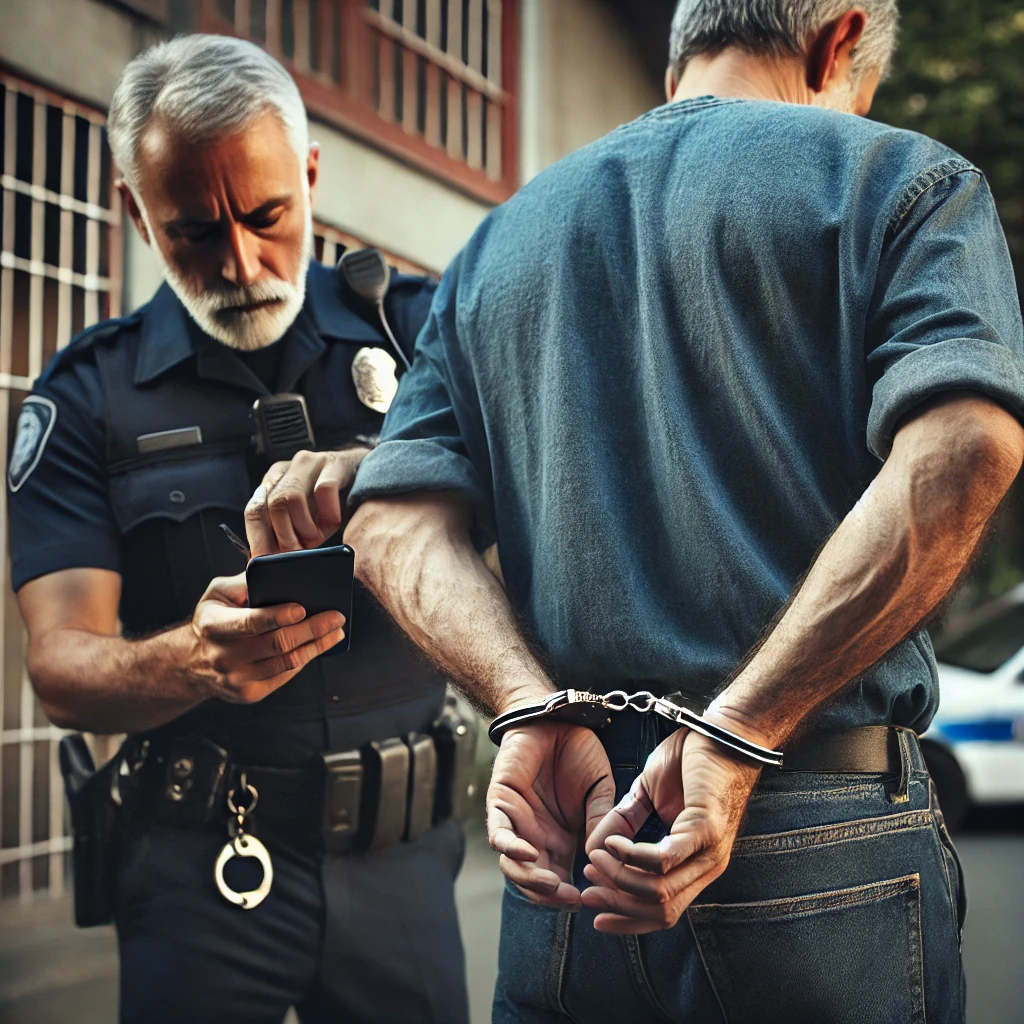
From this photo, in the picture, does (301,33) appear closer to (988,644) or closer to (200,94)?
(200,94)

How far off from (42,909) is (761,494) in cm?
234

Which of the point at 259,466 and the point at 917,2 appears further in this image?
the point at 917,2

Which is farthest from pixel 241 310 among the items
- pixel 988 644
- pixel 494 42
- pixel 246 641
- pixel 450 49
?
pixel 988 644

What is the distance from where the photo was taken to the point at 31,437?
1.68m

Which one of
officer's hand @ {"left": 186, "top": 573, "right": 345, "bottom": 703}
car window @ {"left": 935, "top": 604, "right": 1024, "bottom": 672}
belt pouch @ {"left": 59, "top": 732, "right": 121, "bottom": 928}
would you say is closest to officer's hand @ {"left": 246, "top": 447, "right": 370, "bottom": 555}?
officer's hand @ {"left": 186, "top": 573, "right": 345, "bottom": 703}

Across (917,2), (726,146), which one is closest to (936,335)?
(726,146)

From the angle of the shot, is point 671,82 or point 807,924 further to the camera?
point 671,82

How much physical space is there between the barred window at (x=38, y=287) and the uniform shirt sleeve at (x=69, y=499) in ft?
2.18

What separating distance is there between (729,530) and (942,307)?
0.81 feet

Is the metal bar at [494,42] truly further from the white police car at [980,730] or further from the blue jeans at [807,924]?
the white police car at [980,730]

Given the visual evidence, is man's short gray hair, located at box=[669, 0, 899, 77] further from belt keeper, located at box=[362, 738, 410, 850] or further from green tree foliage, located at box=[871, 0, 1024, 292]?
green tree foliage, located at box=[871, 0, 1024, 292]

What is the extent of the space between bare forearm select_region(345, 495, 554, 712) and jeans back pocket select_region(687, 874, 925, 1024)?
0.81 ft

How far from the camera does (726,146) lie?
1.14 metres

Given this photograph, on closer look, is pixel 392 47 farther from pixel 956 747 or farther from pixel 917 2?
pixel 956 747
